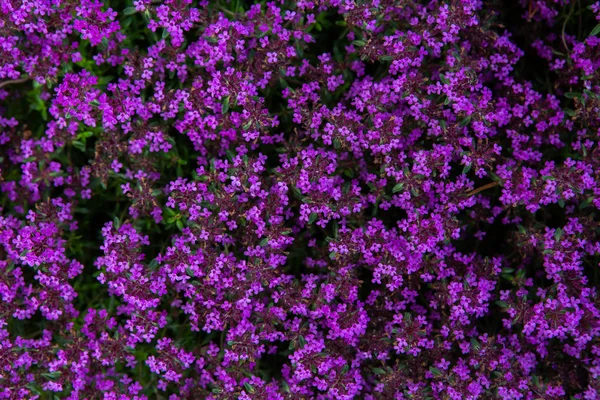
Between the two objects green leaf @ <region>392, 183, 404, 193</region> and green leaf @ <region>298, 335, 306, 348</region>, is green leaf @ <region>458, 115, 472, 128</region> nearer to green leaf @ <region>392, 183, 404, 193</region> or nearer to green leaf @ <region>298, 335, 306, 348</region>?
green leaf @ <region>392, 183, 404, 193</region>

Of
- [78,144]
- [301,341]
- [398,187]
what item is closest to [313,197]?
[398,187]

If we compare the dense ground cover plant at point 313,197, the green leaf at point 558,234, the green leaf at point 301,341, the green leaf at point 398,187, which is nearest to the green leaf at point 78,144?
the dense ground cover plant at point 313,197

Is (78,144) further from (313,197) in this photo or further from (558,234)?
(558,234)

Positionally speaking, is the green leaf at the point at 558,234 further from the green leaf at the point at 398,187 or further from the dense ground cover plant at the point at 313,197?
the green leaf at the point at 398,187

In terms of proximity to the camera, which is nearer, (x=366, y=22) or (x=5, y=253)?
Result: (x=366, y=22)

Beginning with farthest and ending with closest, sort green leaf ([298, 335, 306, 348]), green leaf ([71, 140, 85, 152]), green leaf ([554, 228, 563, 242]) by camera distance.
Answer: green leaf ([71, 140, 85, 152]) < green leaf ([298, 335, 306, 348]) < green leaf ([554, 228, 563, 242])

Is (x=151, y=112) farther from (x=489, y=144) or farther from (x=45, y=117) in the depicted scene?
(x=489, y=144)

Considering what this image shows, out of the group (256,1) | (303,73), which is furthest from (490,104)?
(256,1)

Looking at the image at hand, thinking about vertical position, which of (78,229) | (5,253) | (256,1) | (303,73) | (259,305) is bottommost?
(259,305)

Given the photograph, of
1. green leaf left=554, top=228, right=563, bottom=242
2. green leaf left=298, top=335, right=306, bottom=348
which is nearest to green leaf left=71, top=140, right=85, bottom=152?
green leaf left=298, top=335, right=306, bottom=348

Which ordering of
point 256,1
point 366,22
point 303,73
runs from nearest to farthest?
point 366,22
point 303,73
point 256,1
